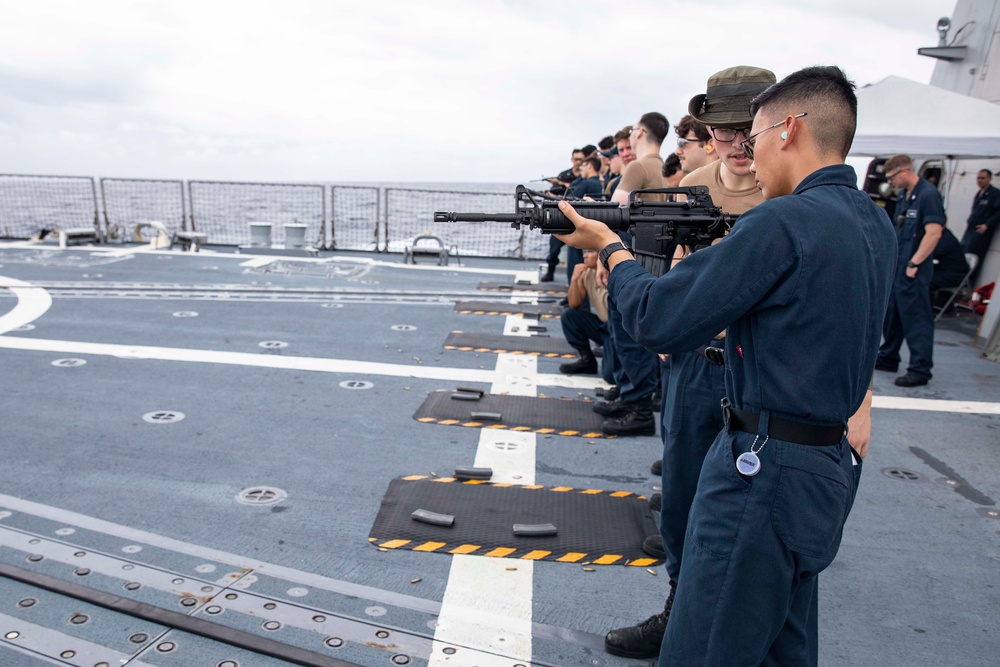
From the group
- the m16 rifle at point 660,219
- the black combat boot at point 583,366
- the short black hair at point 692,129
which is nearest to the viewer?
the m16 rifle at point 660,219

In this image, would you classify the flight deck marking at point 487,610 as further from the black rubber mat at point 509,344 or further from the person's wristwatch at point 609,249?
the black rubber mat at point 509,344

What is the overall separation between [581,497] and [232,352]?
410 centimetres

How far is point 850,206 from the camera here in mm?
1636

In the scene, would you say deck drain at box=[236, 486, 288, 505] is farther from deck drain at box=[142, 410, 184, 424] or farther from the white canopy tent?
the white canopy tent

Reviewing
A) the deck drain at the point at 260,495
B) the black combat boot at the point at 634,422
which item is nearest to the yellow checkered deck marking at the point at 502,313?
the black combat boot at the point at 634,422

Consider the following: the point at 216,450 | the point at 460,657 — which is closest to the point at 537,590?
the point at 460,657

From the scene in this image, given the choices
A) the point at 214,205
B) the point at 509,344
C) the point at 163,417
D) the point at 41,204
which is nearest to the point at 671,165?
the point at 509,344

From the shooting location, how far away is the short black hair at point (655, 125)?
16.9 feet

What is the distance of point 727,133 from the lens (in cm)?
271

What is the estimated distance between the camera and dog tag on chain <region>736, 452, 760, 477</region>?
1.67 metres

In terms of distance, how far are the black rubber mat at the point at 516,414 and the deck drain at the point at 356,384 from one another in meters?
0.59

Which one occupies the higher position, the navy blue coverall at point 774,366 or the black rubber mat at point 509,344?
the navy blue coverall at point 774,366

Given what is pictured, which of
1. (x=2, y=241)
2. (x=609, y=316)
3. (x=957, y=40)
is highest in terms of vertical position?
(x=957, y=40)

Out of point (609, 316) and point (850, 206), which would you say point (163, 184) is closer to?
point (609, 316)
